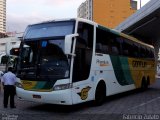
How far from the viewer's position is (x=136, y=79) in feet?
63.8

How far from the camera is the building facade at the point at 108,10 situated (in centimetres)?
11999

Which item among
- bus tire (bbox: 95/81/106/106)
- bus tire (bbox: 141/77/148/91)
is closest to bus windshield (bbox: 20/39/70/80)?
bus tire (bbox: 95/81/106/106)

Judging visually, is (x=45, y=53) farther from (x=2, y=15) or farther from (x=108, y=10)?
(x=108, y=10)

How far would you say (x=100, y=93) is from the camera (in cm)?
1391

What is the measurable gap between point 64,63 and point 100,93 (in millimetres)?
2927

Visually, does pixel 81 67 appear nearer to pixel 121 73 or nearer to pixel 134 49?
pixel 121 73

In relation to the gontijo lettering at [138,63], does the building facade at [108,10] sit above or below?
above

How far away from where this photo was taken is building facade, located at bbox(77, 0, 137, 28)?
394 feet

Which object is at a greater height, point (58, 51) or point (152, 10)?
point (152, 10)

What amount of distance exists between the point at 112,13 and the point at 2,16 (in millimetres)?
39931

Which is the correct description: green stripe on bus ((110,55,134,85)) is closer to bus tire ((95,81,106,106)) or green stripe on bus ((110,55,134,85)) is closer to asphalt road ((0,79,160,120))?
bus tire ((95,81,106,106))

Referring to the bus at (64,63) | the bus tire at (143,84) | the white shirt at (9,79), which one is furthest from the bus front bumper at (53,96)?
the bus tire at (143,84)

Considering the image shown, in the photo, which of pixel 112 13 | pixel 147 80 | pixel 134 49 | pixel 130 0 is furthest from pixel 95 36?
pixel 130 0

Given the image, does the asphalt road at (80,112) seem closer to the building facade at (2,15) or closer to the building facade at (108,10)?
the building facade at (2,15)
